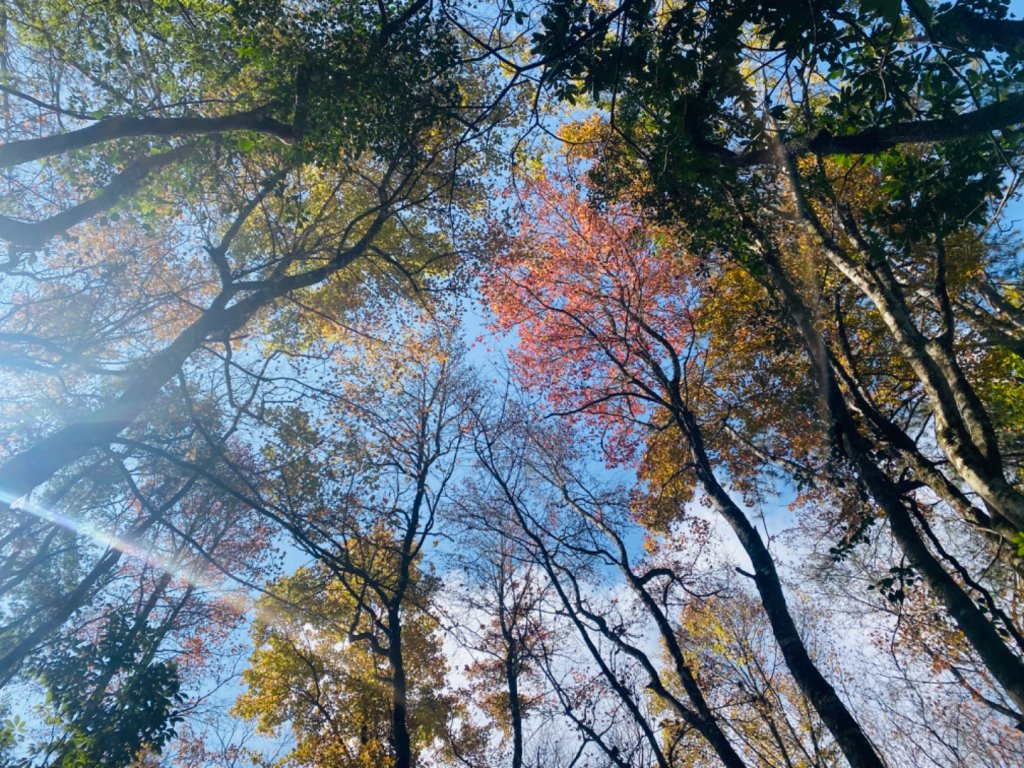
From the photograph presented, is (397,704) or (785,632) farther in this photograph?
(397,704)

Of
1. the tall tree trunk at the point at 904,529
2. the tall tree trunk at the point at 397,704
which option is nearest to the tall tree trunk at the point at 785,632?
the tall tree trunk at the point at 904,529

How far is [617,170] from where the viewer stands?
753cm

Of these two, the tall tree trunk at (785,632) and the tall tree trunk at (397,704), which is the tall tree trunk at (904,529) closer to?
the tall tree trunk at (785,632)

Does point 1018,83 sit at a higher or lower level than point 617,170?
lower

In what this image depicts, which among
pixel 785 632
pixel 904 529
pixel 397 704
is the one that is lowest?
pixel 785 632

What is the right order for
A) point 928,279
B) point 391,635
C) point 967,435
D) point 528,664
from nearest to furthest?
1. point 967,435
2. point 391,635
3. point 928,279
4. point 528,664

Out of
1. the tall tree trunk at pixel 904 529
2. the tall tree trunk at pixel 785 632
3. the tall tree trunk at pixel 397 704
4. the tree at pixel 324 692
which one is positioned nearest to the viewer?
the tall tree trunk at pixel 904 529

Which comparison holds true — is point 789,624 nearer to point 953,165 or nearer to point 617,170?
point 953,165

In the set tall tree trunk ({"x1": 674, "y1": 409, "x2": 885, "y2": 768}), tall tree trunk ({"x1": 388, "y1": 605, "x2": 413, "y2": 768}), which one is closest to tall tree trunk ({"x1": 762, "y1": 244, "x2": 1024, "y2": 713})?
tall tree trunk ({"x1": 674, "y1": 409, "x2": 885, "y2": 768})

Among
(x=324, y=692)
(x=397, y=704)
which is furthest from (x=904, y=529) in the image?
(x=324, y=692)

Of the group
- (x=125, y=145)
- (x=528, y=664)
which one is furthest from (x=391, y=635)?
(x=125, y=145)

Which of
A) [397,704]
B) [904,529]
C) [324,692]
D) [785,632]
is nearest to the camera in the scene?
[904,529]

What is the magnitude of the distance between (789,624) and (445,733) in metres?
13.5

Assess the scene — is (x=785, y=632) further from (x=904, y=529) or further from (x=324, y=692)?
(x=324, y=692)
